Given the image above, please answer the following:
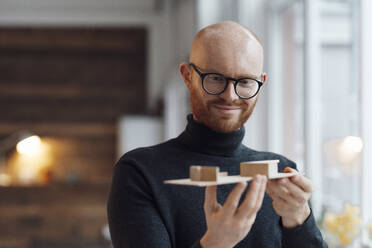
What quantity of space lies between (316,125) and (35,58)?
5003mm

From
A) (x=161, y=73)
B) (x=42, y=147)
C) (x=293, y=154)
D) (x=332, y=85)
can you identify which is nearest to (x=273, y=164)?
(x=332, y=85)

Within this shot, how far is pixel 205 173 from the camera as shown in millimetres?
815

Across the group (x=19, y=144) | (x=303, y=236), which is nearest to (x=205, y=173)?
(x=303, y=236)

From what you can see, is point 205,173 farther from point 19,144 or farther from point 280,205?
point 19,144

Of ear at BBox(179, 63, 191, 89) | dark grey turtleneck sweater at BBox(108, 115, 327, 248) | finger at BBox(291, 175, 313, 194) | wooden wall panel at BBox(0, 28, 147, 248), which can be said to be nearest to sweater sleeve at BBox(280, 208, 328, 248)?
dark grey turtleneck sweater at BBox(108, 115, 327, 248)

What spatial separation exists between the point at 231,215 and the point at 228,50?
285mm

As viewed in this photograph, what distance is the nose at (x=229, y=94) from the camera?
2.99 feet

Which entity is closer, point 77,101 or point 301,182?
point 301,182

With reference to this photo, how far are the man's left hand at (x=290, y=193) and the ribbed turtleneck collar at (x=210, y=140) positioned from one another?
0.45ft

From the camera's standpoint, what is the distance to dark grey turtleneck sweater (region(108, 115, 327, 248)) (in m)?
0.94

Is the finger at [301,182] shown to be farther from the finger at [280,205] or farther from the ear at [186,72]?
the ear at [186,72]
